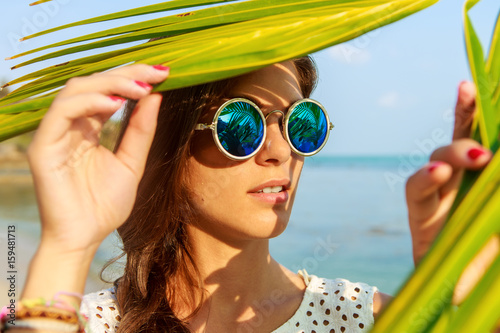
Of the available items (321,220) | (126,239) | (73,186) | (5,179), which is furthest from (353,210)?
(5,179)

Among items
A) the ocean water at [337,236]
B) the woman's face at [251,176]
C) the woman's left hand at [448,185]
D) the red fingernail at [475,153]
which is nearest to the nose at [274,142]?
the woman's face at [251,176]

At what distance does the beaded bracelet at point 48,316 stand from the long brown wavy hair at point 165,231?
92cm

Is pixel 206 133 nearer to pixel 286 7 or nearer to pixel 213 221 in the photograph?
pixel 213 221

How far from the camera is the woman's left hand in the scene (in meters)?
0.75

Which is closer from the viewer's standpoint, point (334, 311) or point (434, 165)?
point (434, 165)

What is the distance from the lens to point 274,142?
189 centimetres

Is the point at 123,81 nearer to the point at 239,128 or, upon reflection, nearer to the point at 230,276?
the point at 239,128

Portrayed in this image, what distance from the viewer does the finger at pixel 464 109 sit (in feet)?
2.85

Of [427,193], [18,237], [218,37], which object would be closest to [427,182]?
[427,193]

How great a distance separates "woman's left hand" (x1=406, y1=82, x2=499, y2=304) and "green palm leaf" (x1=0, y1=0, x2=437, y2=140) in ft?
0.78

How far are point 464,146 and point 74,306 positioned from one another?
849 mm

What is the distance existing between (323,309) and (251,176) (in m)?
0.74

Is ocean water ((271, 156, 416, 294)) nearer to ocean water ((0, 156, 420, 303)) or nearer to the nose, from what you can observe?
ocean water ((0, 156, 420, 303))

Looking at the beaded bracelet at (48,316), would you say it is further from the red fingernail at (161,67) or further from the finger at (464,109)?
the finger at (464,109)
